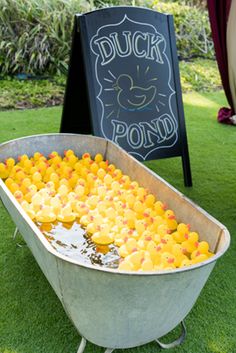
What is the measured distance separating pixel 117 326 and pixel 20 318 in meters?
0.60

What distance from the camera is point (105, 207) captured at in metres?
2.08

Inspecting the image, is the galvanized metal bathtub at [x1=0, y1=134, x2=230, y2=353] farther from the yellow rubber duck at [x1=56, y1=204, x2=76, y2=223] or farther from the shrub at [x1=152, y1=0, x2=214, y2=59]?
the shrub at [x1=152, y1=0, x2=214, y2=59]

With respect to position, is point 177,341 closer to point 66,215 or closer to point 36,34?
point 66,215

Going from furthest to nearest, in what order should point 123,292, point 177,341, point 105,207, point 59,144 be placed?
point 59,144, point 105,207, point 177,341, point 123,292

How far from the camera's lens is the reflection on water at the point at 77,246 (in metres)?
1.75

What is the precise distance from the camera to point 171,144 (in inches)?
126

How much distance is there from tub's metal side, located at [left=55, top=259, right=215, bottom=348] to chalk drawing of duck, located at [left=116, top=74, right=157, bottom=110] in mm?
1765

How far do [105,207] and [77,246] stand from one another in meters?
0.30

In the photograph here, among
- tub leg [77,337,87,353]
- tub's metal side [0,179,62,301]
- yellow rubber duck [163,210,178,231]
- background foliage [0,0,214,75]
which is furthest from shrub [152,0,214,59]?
tub leg [77,337,87,353]

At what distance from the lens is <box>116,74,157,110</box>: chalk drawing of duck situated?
9.94ft

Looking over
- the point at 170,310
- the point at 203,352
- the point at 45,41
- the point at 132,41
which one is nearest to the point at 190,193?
the point at 132,41

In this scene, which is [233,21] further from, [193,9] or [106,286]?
[193,9]

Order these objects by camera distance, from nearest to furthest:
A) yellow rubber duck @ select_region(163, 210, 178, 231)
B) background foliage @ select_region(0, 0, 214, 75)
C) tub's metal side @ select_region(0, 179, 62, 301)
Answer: tub's metal side @ select_region(0, 179, 62, 301) < yellow rubber duck @ select_region(163, 210, 178, 231) < background foliage @ select_region(0, 0, 214, 75)

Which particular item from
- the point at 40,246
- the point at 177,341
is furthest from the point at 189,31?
the point at 40,246
